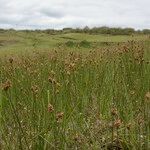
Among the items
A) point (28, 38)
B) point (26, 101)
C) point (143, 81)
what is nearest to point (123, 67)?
point (143, 81)

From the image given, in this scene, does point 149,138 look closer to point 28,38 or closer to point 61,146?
point 61,146

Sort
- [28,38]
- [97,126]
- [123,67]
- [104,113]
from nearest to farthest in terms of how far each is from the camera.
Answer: [97,126], [104,113], [123,67], [28,38]

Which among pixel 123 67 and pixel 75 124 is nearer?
pixel 75 124

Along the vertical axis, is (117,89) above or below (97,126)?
above

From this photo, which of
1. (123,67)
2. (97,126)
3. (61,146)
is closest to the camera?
(61,146)

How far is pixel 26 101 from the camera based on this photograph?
480 cm

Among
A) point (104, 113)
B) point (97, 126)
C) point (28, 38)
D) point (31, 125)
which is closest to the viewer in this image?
point (31, 125)

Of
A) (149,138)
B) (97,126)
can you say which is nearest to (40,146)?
(149,138)

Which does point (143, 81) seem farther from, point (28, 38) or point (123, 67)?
point (28, 38)

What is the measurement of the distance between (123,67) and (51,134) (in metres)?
2.59

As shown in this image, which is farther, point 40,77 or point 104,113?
point 40,77

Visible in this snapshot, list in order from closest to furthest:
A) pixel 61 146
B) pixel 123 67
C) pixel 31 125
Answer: pixel 61 146 → pixel 31 125 → pixel 123 67

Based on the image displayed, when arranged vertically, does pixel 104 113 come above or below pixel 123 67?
below

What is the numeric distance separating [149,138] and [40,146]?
0.80 meters
